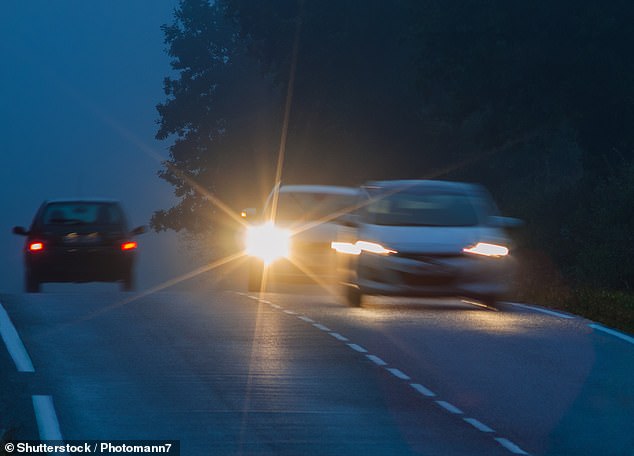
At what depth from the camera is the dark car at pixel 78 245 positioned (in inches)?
1050

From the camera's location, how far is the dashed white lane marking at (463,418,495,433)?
11109 mm

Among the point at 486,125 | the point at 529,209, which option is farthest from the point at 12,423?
the point at 486,125

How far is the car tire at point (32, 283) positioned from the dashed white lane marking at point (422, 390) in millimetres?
14532

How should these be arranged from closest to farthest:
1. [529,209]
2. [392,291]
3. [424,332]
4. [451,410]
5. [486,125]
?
[451,410], [424,332], [392,291], [529,209], [486,125]

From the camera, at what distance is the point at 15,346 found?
16281 millimetres

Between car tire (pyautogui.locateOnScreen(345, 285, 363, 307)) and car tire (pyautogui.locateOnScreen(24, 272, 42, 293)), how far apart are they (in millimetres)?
6979

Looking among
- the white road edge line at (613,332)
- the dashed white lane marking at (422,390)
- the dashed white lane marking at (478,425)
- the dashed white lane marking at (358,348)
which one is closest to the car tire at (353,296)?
the white road edge line at (613,332)

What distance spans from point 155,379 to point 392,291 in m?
7.70

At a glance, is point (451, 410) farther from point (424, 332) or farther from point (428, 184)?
point (428, 184)

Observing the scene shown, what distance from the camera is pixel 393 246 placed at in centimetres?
2109

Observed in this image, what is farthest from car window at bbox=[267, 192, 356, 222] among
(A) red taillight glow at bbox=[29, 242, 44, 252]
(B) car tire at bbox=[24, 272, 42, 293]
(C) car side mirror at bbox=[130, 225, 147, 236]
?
(B) car tire at bbox=[24, 272, 42, 293]

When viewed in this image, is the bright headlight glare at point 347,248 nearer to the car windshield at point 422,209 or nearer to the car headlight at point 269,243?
the car windshield at point 422,209

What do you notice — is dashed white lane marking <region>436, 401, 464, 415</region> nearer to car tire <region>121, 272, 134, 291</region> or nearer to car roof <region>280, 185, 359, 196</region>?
car tire <region>121, 272, 134, 291</region>

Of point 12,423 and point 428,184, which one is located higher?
point 428,184
